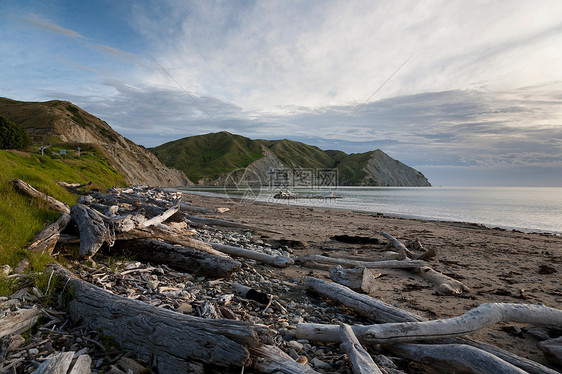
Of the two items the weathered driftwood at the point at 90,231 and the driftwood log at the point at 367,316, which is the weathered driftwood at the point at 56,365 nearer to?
the driftwood log at the point at 367,316

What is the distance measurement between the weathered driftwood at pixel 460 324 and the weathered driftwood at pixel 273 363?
148 cm

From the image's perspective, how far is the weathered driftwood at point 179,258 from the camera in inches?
260

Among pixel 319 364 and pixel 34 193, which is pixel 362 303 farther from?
pixel 34 193

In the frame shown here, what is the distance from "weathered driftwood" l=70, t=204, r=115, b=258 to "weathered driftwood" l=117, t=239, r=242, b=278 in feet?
2.66

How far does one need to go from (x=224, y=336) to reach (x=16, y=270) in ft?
12.0

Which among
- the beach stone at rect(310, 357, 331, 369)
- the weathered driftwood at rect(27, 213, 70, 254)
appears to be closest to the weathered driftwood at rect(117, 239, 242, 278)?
the weathered driftwood at rect(27, 213, 70, 254)

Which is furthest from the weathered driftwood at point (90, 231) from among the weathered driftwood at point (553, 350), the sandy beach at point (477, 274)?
the weathered driftwood at point (553, 350)

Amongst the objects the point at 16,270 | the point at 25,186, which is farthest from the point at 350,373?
the point at 25,186

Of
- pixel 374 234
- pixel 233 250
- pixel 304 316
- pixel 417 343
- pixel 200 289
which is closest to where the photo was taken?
pixel 417 343

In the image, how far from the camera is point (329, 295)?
603cm

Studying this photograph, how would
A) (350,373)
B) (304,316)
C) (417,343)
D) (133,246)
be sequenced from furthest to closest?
(133,246)
(304,316)
(417,343)
(350,373)

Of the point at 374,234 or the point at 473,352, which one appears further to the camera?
the point at 374,234

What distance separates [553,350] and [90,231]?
8.36 meters

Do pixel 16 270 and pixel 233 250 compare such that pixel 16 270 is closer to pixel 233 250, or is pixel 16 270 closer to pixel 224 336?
pixel 224 336
